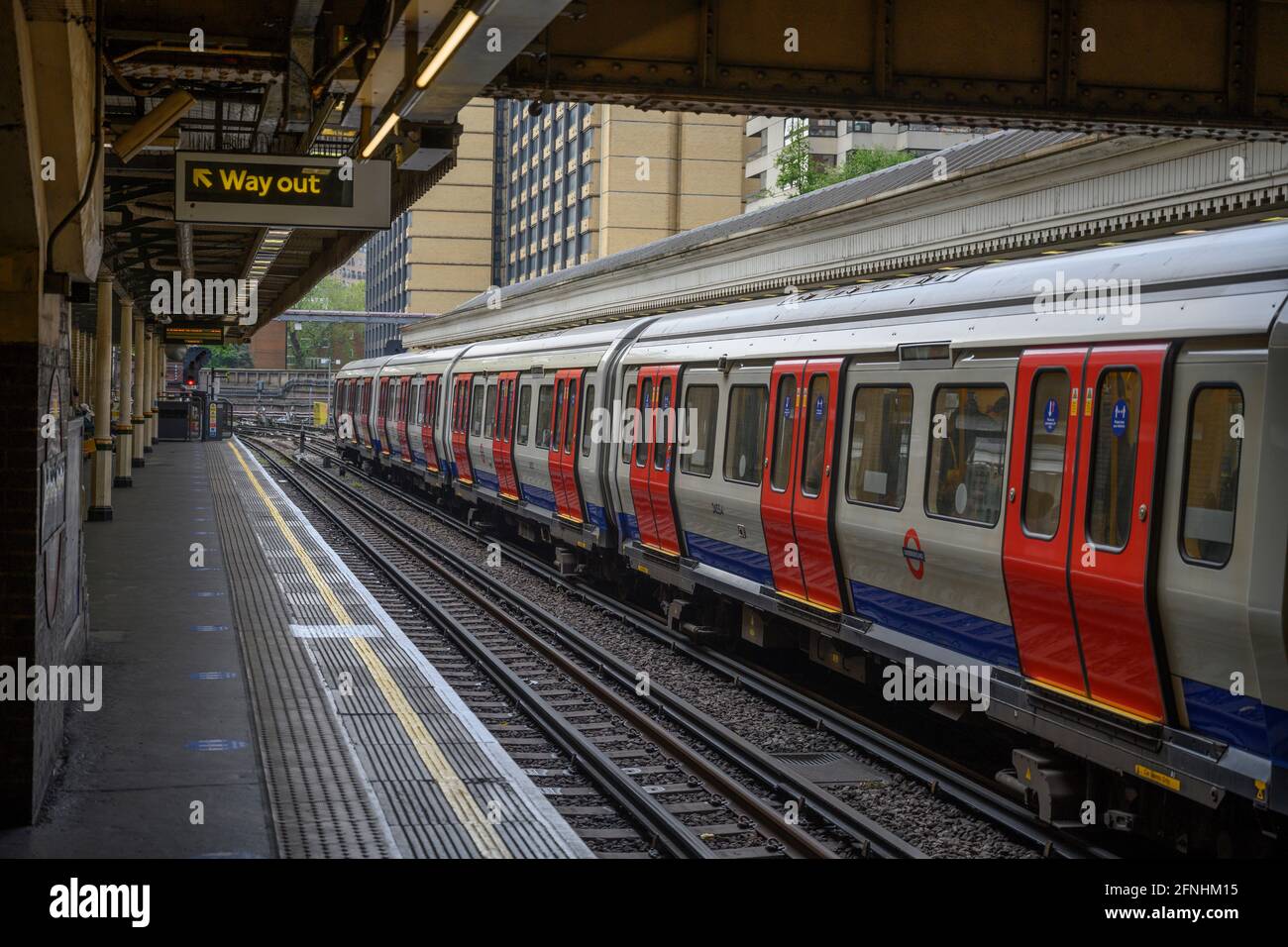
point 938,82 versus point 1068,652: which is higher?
point 938,82

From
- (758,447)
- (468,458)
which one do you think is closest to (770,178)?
(468,458)

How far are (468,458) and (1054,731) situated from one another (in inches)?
690

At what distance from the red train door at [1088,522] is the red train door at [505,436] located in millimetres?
13404

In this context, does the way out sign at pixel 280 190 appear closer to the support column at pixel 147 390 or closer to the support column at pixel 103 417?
the support column at pixel 103 417

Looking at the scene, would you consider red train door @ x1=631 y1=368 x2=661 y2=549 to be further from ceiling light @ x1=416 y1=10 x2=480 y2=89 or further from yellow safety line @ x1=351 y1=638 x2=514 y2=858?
ceiling light @ x1=416 y1=10 x2=480 y2=89

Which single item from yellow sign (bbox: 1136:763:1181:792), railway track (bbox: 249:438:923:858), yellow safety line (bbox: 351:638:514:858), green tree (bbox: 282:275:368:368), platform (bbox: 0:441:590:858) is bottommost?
railway track (bbox: 249:438:923:858)

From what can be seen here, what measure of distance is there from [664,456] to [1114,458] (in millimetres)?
7311

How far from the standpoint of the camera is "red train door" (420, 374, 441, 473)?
1083 inches

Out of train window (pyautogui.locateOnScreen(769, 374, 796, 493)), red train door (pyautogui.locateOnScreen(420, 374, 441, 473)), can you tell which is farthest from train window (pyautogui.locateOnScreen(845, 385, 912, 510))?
red train door (pyautogui.locateOnScreen(420, 374, 441, 473))

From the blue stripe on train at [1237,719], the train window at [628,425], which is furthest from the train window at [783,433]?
the blue stripe on train at [1237,719]

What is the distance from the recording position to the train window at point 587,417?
1658 centimetres

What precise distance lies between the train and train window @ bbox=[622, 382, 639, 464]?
1236mm
